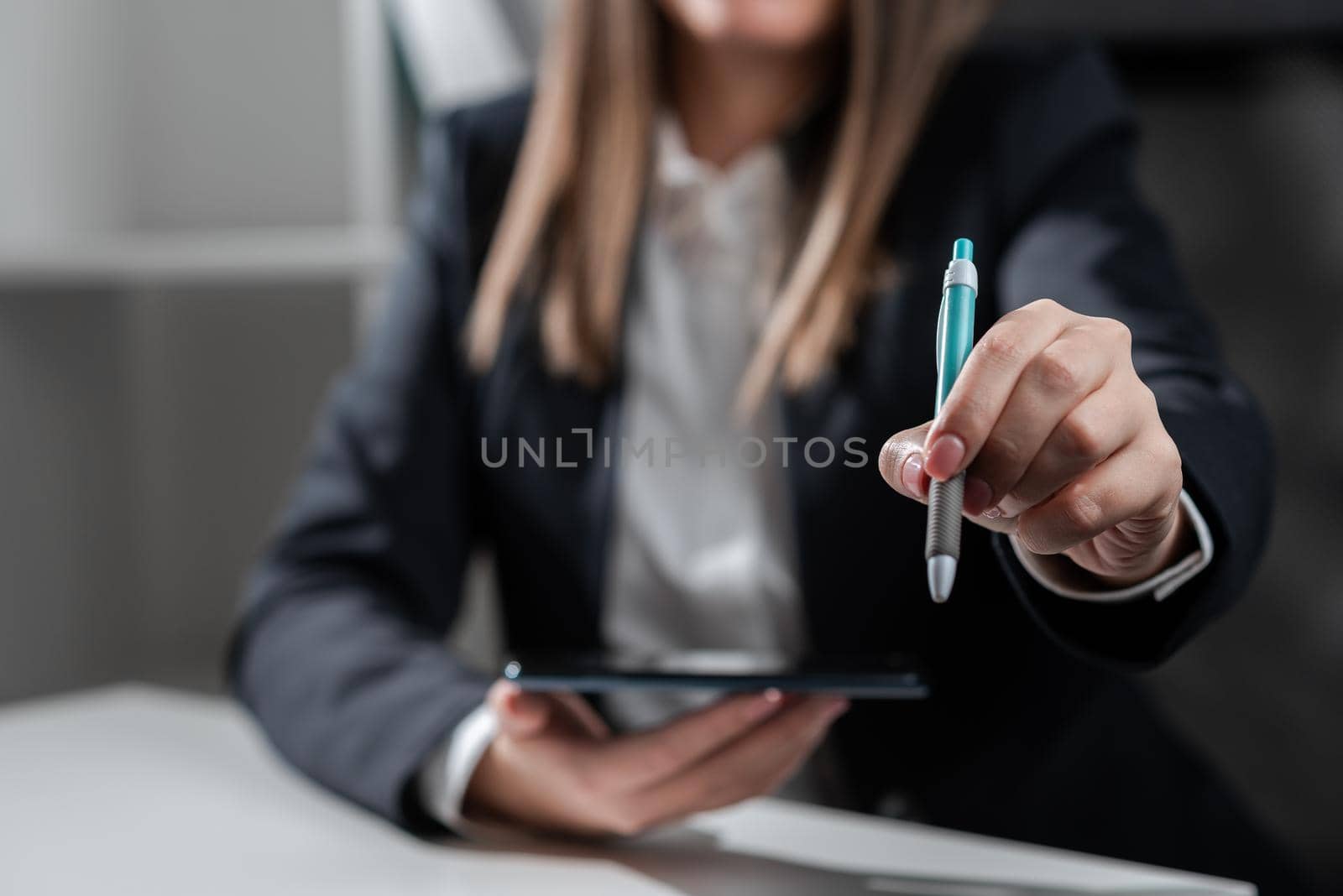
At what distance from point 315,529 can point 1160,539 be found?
0.43 m

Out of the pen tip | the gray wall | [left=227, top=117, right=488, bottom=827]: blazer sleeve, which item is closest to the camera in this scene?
the pen tip

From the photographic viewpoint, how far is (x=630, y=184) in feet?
2.00

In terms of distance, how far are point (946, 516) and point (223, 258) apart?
76cm

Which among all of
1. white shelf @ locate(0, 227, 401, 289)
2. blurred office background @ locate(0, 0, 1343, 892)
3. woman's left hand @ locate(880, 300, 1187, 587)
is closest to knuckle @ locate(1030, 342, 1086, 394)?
woman's left hand @ locate(880, 300, 1187, 587)

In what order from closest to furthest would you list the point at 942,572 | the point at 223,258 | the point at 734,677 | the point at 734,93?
the point at 942,572 → the point at 734,677 → the point at 734,93 → the point at 223,258

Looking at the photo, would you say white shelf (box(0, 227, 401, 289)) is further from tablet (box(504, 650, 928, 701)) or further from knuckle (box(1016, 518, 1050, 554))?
knuckle (box(1016, 518, 1050, 554))

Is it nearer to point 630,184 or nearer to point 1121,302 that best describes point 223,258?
point 630,184

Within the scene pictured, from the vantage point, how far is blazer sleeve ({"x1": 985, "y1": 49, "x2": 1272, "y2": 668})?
1.05ft

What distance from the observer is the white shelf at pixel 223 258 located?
88cm

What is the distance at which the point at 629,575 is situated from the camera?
56 centimetres

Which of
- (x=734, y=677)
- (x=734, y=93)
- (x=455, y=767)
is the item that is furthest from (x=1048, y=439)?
(x=734, y=93)

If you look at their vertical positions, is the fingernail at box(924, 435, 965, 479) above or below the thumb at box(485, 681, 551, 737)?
above

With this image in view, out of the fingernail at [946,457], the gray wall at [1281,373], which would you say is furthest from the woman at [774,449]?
the gray wall at [1281,373]

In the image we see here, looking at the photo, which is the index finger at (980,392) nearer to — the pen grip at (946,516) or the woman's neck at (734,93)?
the pen grip at (946,516)
